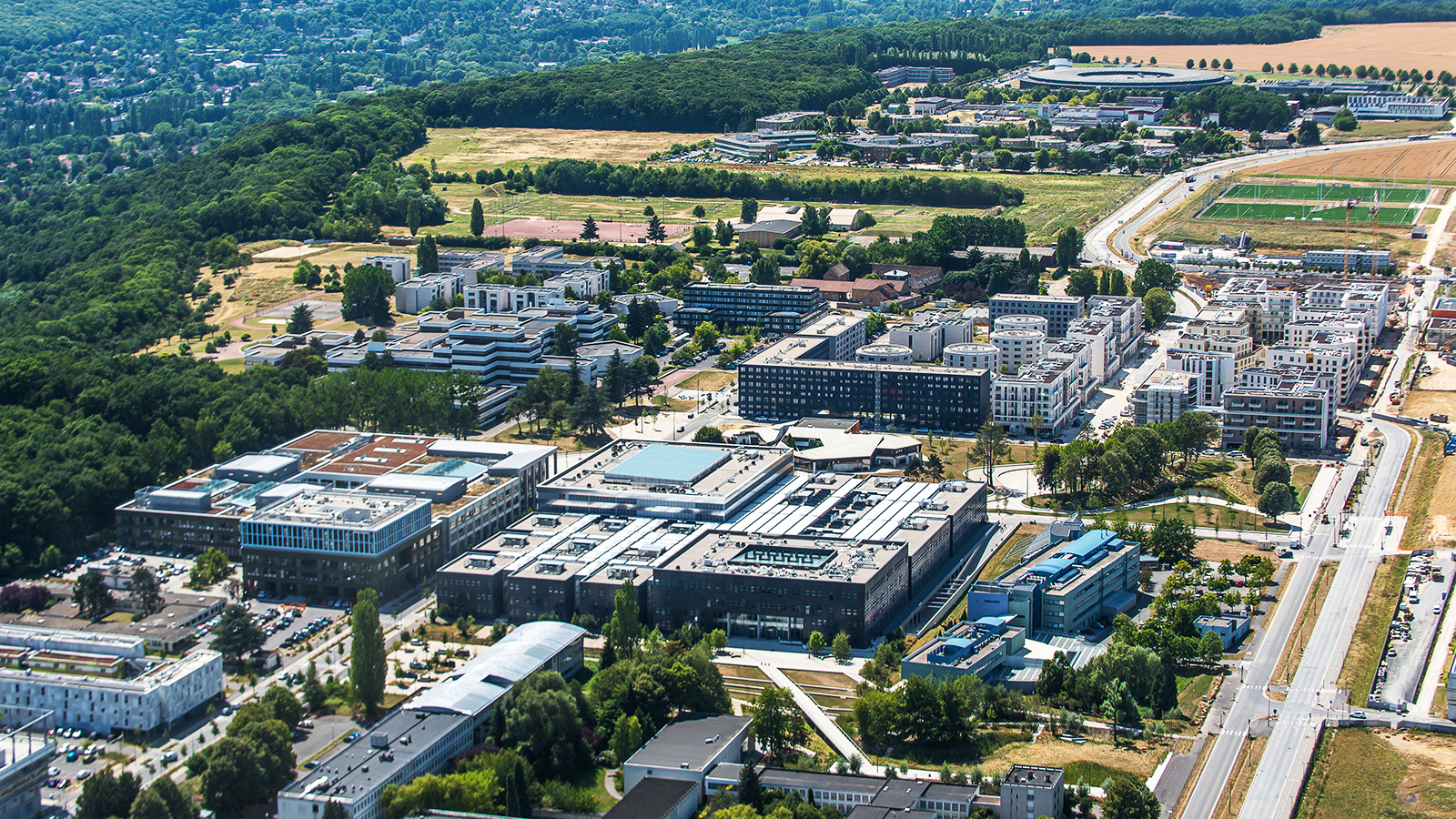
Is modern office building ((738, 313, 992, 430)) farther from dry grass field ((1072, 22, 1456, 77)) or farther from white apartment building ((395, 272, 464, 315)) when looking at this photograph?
dry grass field ((1072, 22, 1456, 77))

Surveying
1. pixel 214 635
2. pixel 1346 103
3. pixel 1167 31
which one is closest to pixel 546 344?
pixel 214 635

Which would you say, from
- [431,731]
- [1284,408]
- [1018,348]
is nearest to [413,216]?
[1018,348]

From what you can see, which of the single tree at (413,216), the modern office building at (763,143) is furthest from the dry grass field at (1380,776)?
the modern office building at (763,143)

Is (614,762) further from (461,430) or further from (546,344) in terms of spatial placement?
(546,344)

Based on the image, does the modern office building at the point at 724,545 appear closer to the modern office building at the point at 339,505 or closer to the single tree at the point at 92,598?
the modern office building at the point at 339,505

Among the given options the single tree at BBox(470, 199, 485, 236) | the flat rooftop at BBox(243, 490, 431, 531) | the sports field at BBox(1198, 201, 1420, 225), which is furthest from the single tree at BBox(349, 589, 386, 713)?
the sports field at BBox(1198, 201, 1420, 225)

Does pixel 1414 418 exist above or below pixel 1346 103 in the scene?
below

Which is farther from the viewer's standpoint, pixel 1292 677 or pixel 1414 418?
pixel 1414 418
